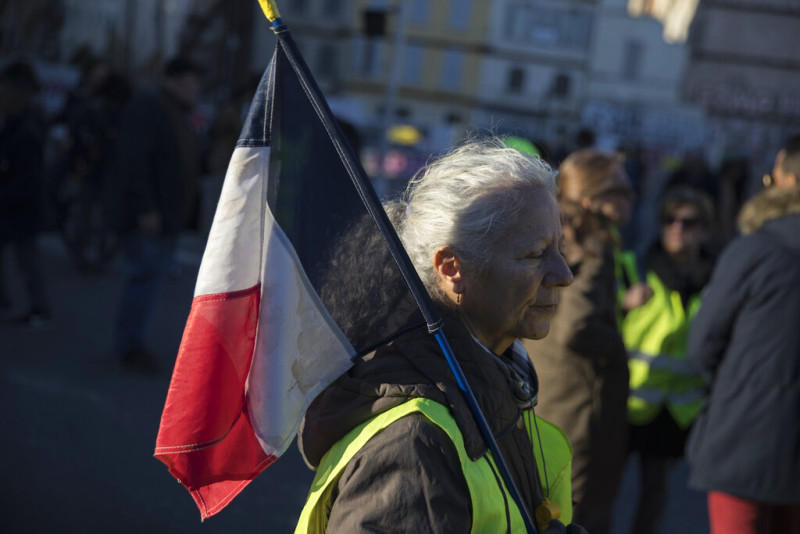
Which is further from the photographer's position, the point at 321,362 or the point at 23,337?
the point at 23,337

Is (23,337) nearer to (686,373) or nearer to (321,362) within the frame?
(686,373)

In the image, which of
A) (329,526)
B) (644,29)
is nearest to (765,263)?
(329,526)

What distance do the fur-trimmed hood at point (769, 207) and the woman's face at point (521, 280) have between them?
61.3 inches

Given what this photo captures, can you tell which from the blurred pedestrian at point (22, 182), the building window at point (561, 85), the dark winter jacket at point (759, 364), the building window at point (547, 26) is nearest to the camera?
the dark winter jacket at point (759, 364)

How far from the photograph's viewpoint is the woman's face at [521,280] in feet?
5.76

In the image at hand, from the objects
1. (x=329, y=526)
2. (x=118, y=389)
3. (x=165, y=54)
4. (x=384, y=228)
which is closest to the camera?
(x=329, y=526)

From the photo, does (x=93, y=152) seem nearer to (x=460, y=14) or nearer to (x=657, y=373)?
(x=657, y=373)

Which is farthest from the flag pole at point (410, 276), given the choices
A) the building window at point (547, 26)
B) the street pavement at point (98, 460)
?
the building window at point (547, 26)

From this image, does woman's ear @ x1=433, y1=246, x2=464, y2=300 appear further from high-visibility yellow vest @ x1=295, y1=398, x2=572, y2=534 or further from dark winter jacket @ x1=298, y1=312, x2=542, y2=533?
high-visibility yellow vest @ x1=295, y1=398, x2=572, y2=534

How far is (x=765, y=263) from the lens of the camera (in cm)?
299

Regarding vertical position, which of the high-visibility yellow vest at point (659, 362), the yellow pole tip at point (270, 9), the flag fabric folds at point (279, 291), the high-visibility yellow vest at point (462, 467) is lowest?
the high-visibility yellow vest at point (659, 362)

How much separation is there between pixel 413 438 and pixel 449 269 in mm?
411

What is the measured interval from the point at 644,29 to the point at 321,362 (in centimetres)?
5266

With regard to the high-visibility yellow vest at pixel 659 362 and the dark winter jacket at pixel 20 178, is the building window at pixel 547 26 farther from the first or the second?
the high-visibility yellow vest at pixel 659 362
